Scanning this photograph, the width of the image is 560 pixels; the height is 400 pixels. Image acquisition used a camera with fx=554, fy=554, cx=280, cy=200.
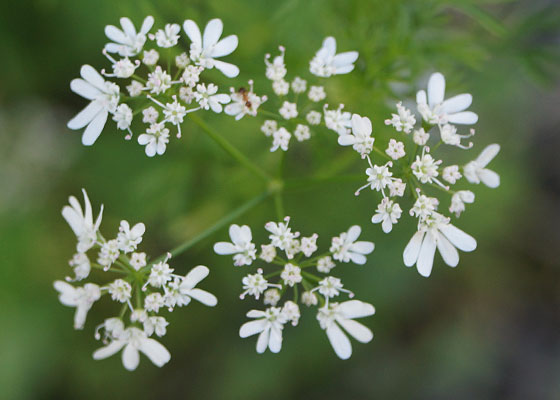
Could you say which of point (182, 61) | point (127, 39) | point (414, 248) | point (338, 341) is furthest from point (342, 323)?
point (127, 39)

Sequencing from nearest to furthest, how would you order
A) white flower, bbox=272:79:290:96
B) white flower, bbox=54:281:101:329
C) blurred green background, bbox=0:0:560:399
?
white flower, bbox=54:281:101:329 → white flower, bbox=272:79:290:96 → blurred green background, bbox=0:0:560:399

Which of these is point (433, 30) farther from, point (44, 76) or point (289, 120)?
point (44, 76)

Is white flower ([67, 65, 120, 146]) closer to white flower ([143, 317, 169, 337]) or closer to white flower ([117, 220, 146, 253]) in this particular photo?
white flower ([117, 220, 146, 253])

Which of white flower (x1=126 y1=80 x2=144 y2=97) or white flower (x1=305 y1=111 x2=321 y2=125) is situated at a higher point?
white flower (x1=126 y1=80 x2=144 y2=97)

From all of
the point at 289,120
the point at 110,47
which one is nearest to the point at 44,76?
the point at 110,47

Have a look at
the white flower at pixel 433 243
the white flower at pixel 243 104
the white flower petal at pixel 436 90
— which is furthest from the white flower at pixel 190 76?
the white flower at pixel 433 243

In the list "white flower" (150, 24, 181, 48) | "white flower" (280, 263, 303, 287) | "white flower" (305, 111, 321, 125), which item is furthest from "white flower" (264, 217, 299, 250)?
"white flower" (150, 24, 181, 48)
